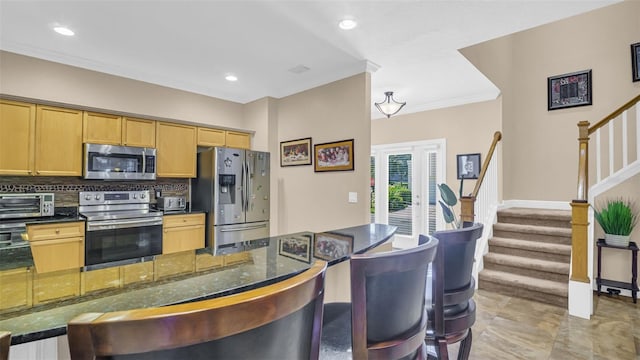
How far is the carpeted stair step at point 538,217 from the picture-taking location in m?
3.90

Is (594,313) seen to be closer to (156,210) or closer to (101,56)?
(156,210)

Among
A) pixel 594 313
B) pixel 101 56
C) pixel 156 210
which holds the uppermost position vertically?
pixel 101 56

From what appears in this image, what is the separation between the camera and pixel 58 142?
3143 millimetres

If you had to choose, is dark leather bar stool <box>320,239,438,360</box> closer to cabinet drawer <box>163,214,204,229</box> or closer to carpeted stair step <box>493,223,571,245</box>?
cabinet drawer <box>163,214,204,229</box>

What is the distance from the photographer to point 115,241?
3.26 meters

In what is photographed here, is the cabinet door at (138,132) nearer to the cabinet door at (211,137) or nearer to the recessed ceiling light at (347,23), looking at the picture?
the cabinet door at (211,137)

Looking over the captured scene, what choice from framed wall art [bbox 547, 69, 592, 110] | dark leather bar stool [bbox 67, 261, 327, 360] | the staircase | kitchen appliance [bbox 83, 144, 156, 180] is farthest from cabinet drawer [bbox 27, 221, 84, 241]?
framed wall art [bbox 547, 69, 592, 110]

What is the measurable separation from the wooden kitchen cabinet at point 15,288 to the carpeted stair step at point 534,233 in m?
4.60

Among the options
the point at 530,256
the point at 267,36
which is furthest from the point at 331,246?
the point at 530,256

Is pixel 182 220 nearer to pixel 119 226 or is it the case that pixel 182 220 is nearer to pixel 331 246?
pixel 119 226

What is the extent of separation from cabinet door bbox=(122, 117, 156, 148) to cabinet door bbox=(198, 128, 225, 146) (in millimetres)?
613

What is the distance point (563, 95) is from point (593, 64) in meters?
0.48

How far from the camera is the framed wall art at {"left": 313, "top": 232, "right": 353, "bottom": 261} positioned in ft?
4.52

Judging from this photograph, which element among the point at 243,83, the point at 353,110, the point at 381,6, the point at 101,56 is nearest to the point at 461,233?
the point at 381,6
